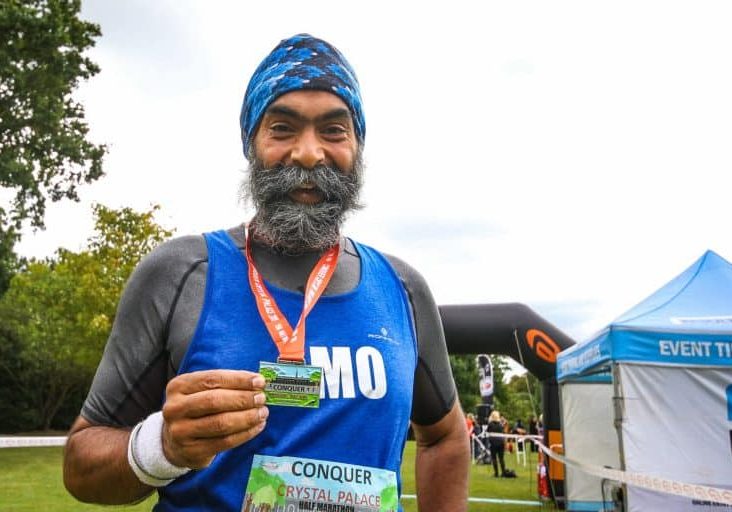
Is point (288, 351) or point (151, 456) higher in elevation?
point (288, 351)

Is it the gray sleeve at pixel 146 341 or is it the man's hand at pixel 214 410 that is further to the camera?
the gray sleeve at pixel 146 341

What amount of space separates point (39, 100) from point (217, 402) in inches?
705

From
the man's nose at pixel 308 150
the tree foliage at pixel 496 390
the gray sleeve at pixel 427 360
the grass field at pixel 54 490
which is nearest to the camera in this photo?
the man's nose at pixel 308 150

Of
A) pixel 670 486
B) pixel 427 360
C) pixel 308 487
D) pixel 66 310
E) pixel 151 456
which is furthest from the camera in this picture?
pixel 66 310

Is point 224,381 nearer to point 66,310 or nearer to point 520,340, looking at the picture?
point 520,340

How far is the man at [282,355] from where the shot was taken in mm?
1218

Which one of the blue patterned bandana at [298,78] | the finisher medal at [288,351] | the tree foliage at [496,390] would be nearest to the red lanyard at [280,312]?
the finisher medal at [288,351]

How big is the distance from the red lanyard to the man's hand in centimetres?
21

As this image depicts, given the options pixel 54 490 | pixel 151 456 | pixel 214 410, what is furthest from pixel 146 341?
pixel 54 490

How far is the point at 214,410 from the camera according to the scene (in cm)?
104

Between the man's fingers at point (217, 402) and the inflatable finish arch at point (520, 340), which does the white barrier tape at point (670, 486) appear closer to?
the inflatable finish arch at point (520, 340)

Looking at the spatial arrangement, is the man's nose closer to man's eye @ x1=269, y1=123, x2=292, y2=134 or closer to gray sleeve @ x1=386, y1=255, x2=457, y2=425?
man's eye @ x1=269, y1=123, x2=292, y2=134

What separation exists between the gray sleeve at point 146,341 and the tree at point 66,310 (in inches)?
848

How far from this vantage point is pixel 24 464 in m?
17.4
